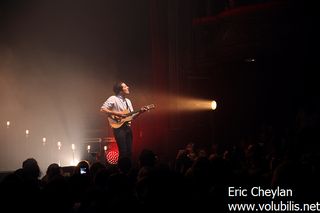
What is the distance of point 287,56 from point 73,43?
6008 mm

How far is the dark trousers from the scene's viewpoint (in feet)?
29.4

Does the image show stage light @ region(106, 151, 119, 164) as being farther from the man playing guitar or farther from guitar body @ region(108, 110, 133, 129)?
guitar body @ region(108, 110, 133, 129)

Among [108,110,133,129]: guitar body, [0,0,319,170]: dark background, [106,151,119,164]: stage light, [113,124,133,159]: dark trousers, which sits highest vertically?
[0,0,319,170]: dark background

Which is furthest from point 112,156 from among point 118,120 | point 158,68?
point 158,68

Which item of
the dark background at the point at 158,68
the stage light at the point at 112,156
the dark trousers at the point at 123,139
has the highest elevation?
the dark background at the point at 158,68

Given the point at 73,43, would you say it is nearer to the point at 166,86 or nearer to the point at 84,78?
the point at 84,78

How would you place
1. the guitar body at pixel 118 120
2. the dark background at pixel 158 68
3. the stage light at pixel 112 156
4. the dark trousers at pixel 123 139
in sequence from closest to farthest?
1. the dark trousers at pixel 123 139
2. the guitar body at pixel 118 120
3. the stage light at pixel 112 156
4. the dark background at pixel 158 68

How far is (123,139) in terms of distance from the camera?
29.6 ft

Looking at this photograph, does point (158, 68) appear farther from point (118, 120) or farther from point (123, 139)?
point (123, 139)

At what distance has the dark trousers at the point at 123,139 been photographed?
897 cm

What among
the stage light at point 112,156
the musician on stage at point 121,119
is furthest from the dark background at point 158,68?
Answer: the musician on stage at point 121,119

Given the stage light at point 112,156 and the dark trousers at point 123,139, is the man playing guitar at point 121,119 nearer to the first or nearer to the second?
the dark trousers at point 123,139

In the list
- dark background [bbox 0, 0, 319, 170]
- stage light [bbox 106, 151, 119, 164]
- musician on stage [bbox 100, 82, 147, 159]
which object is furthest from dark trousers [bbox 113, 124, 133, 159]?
dark background [bbox 0, 0, 319, 170]

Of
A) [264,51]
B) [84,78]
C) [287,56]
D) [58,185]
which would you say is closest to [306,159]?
[58,185]
